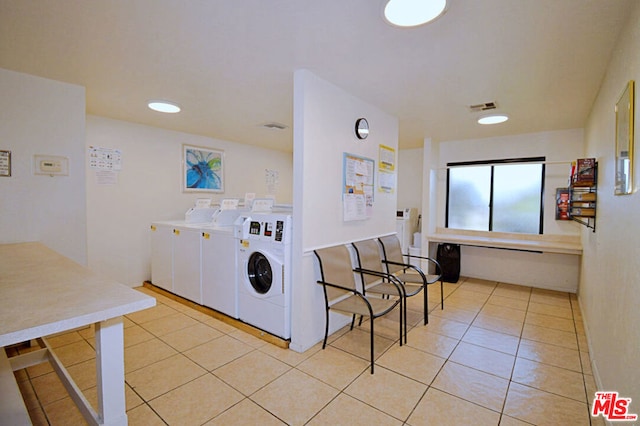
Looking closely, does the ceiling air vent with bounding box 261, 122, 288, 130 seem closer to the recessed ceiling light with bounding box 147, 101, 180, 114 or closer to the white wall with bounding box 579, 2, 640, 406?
the recessed ceiling light with bounding box 147, 101, 180, 114

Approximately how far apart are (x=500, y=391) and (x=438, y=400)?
0.47 metres

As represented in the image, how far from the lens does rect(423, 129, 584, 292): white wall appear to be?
13.8ft

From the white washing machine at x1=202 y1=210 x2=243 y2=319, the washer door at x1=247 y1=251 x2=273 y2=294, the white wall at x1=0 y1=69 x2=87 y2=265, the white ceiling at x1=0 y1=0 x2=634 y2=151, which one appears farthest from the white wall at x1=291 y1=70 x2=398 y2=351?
the white wall at x1=0 y1=69 x2=87 y2=265

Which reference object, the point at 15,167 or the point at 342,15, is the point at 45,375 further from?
the point at 342,15

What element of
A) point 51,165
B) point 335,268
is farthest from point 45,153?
point 335,268

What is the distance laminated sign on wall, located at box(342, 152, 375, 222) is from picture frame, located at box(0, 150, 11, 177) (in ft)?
9.26

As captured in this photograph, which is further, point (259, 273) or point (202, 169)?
point (202, 169)

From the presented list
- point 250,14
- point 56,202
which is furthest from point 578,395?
point 56,202

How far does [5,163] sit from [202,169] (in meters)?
2.49

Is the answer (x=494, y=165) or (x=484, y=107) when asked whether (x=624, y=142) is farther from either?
(x=494, y=165)

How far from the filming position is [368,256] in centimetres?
310

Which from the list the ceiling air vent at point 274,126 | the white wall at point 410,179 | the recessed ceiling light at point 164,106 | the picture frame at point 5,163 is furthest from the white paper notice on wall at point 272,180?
the picture frame at point 5,163

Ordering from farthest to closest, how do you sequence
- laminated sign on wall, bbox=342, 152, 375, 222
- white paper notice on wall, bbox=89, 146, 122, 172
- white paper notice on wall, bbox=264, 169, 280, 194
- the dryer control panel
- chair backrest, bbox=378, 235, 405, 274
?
white paper notice on wall, bbox=264, 169, 280, 194, white paper notice on wall, bbox=89, 146, 122, 172, chair backrest, bbox=378, 235, 405, 274, laminated sign on wall, bbox=342, 152, 375, 222, the dryer control panel

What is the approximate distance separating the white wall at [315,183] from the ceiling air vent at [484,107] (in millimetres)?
1301
